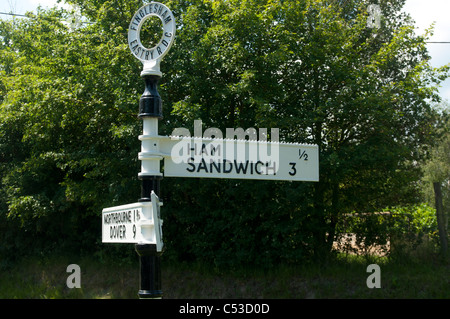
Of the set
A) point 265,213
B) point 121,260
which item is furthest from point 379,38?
point 121,260

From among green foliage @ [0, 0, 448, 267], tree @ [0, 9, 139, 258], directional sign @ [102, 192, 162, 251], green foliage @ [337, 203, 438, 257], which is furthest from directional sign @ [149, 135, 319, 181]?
green foliage @ [337, 203, 438, 257]

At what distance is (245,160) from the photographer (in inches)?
156

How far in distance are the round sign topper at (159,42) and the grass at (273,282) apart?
7698 mm

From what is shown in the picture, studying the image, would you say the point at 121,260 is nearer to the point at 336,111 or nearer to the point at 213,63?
the point at 213,63

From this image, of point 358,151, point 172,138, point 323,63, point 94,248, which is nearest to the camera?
point 172,138

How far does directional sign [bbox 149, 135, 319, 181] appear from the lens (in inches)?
156

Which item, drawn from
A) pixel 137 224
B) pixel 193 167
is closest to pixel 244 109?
pixel 193 167

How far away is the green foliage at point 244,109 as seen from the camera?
10992 mm

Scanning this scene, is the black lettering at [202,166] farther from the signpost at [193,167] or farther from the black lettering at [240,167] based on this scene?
the black lettering at [240,167]

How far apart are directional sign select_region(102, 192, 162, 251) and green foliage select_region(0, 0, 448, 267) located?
6.12 metres

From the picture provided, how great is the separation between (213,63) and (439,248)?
22.5 feet

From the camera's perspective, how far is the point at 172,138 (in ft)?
13.6

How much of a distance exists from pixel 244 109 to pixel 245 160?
7.71 metres
